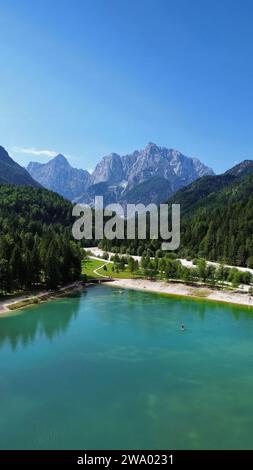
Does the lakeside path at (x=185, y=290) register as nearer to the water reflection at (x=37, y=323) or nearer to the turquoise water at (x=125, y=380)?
the turquoise water at (x=125, y=380)

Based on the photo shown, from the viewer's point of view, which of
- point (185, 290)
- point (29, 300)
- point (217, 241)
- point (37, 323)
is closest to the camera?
point (37, 323)

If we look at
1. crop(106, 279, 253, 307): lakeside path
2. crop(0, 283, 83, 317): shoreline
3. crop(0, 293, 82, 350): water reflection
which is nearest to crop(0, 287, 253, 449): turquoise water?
crop(0, 293, 82, 350): water reflection

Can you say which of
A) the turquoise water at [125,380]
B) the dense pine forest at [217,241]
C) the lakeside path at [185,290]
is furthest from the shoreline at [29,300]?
the dense pine forest at [217,241]

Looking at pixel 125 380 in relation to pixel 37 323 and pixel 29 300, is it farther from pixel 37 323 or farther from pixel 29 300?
pixel 29 300

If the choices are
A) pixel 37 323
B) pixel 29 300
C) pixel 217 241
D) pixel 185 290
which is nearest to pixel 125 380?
pixel 37 323

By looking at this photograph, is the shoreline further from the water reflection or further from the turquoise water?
the turquoise water
